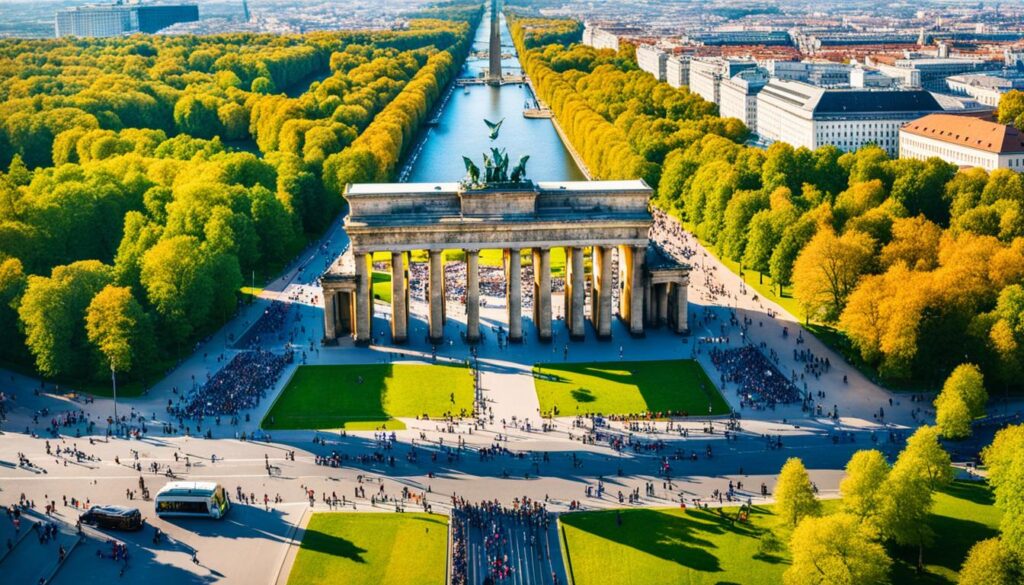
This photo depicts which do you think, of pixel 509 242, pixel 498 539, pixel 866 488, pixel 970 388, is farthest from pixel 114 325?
pixel 970 388

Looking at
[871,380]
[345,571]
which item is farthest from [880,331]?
[345,571]

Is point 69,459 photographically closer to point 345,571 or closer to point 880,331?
point 345,571

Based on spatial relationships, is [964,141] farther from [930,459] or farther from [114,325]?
[114,325]

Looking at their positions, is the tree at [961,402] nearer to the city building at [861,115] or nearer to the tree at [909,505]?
the tree at [909,505]

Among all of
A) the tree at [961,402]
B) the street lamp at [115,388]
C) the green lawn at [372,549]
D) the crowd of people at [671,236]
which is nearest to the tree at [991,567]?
the tree at [961,402]

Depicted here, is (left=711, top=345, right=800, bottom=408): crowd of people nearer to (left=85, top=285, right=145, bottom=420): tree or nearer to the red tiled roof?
(left=85, top=285, right=145, bottom=420): tree

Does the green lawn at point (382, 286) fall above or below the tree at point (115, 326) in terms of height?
below
